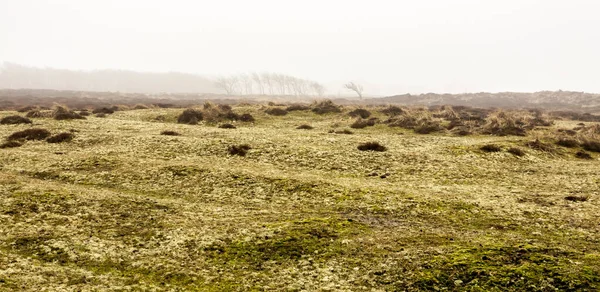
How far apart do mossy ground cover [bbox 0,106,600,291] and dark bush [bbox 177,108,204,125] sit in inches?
685

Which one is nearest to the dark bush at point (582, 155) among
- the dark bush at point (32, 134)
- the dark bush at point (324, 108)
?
the dark bush at point (324, 108)

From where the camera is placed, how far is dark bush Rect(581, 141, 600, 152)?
112 ft

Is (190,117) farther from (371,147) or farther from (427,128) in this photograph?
Result: (427,128)

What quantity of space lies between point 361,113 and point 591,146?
2795cm

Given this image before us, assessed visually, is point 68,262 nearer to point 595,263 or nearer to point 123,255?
point 123,255

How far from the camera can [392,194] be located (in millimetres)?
19938

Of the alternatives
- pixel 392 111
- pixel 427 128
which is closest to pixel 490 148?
pixel 427 128

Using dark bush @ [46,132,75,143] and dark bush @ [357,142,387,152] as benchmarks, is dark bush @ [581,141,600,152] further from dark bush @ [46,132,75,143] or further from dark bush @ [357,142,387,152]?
dark bush @ [46,132,75,143]

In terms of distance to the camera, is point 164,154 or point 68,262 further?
point 164,154

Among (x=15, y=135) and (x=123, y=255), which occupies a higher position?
(x=15, y=135)

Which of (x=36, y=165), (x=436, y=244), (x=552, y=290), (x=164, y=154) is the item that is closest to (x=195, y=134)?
(x=164, y=154)

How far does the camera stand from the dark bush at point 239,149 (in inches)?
1122

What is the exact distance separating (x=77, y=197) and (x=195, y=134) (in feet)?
62.9

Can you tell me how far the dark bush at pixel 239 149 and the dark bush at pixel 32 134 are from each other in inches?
668
